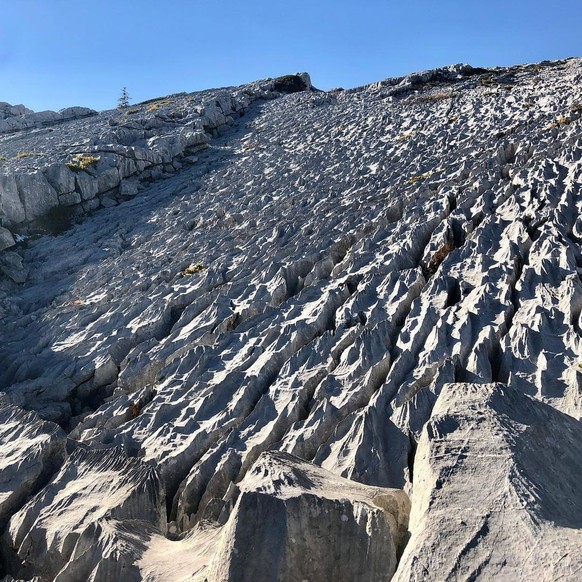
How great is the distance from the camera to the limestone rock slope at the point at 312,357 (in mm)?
8828

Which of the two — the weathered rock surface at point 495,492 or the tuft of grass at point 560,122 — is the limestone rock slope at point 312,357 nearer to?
the weathered rock surface at point 495,492

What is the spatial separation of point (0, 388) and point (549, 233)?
2502cm

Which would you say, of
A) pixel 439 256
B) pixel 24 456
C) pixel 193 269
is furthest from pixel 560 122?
pixel 24 456

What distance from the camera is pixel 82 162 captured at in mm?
49906

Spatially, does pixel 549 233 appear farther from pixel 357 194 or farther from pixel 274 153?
pixel 274 153

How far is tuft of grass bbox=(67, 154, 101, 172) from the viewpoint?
160ft

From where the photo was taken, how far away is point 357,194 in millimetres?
37062

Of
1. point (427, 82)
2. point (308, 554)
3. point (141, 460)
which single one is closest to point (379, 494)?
point (308, 554)

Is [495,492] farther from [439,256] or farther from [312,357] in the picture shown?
[439,256]

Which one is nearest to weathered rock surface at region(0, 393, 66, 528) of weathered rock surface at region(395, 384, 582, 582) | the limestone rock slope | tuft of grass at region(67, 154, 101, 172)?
the limestone rock slope

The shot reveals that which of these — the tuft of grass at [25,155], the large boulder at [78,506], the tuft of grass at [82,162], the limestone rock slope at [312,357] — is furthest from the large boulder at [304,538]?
the tuft of grass at [25,155]

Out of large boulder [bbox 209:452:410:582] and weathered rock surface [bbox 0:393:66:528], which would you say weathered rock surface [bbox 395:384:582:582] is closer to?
large boulder [bbox 209:452:410:582]

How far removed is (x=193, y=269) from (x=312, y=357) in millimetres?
14282

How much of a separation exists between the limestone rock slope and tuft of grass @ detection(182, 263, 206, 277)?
20 cm
